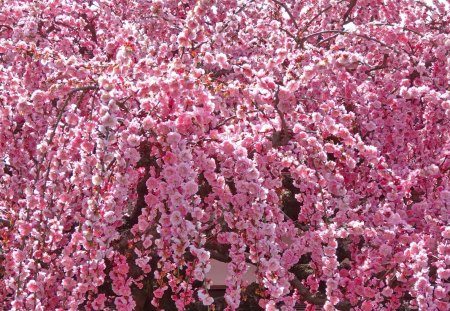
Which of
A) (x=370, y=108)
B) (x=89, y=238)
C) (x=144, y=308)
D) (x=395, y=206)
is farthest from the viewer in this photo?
(x=144, y=308)

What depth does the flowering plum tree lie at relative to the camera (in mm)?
3438

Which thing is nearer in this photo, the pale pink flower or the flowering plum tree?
the pale pink flower

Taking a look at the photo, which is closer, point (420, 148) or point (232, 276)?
point (232, 276)

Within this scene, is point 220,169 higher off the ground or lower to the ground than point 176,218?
higher

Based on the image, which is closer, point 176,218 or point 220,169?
point 176,218

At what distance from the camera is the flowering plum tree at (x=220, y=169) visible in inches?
135

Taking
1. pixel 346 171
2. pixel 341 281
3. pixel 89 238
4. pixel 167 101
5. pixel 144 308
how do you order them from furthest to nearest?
pixel 144 308, pixel 346 171, pixel 341 281, pixel 167 101, pixel 89 238

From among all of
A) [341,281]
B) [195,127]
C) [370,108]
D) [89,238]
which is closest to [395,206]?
[341,281]

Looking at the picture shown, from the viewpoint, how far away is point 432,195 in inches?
194

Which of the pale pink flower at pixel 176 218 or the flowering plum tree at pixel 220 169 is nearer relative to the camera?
the pale pink flower at pixel 176 218

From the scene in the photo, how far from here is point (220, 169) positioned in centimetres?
378

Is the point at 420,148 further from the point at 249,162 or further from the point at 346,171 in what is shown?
the point at 249,162

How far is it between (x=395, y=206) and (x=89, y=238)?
253 centimetres

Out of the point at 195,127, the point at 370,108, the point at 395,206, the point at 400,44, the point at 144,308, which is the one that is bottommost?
the point at 144,308
